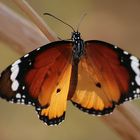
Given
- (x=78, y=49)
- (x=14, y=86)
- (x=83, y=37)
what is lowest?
(x=14, y=86)

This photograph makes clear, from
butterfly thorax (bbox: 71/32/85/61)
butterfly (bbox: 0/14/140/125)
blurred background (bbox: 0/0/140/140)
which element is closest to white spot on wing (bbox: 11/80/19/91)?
butterfly (bbox: 0/14/140/125)

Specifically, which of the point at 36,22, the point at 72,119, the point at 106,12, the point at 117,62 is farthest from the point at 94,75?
the point at 106,12

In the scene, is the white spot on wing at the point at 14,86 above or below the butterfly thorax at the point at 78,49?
below

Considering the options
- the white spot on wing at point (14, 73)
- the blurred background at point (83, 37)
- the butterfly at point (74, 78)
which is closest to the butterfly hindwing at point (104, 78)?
the butterfly at point (74, 78)

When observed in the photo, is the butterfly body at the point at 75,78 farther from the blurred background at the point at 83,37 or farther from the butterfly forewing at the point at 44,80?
the blurred background at the point at 83,37

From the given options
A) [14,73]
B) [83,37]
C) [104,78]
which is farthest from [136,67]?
[83,37]

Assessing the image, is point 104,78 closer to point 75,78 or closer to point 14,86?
point 75,78

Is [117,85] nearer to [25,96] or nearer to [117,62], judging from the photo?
[117,62]

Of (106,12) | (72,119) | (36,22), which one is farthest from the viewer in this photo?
(106,12)
